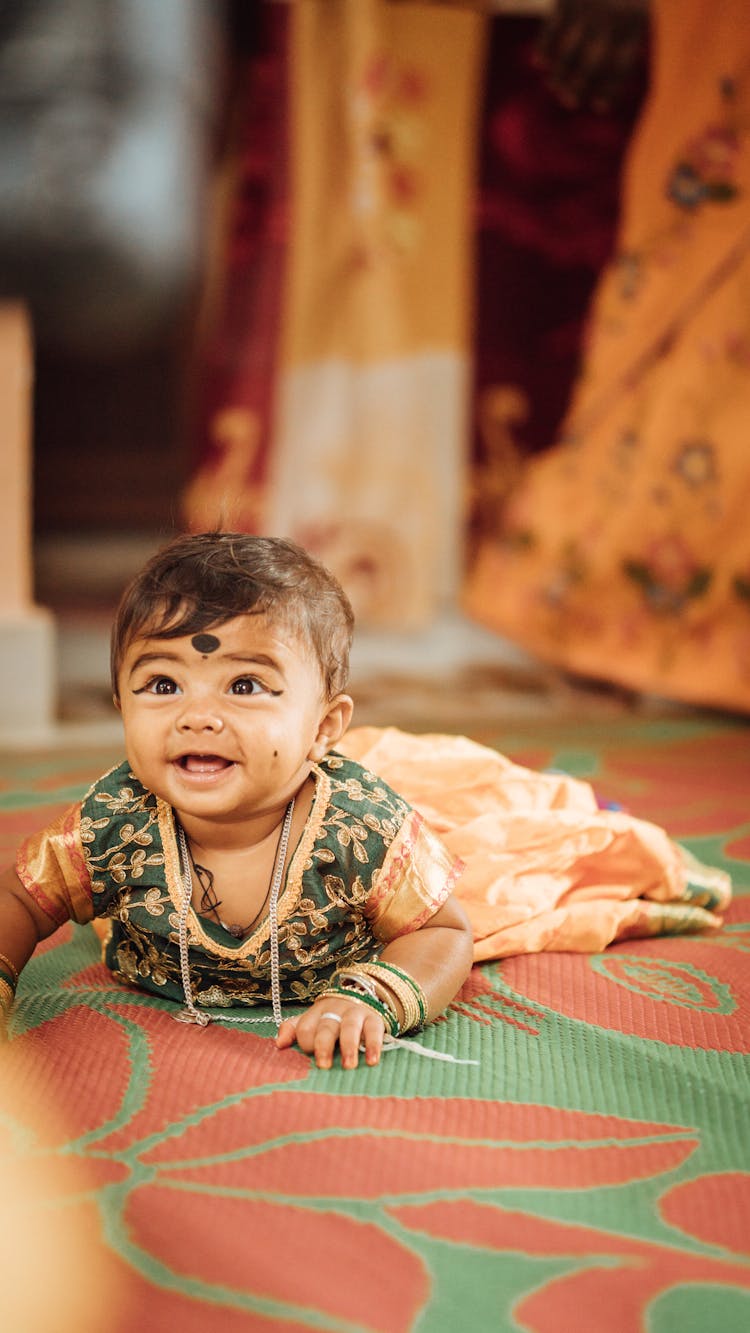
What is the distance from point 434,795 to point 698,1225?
604 mm

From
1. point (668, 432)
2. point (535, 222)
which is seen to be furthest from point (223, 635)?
point (535, 222)

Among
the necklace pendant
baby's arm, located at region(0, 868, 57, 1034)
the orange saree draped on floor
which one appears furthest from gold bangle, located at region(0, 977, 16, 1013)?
the orange saree draped on floor

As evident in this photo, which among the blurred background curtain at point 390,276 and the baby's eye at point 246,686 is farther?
the blurred background curtain at point 390,276

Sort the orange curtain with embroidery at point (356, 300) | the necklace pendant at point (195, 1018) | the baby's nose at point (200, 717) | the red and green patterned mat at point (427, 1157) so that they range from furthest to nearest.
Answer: the orange curtain with embroidery at point (356, 300) < the necklace pendant at point (195, 1018) < the baby's nose at point (200, 717) < the red and green patterned mat at point (427, 1157)

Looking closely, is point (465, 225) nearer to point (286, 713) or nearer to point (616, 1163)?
point (286, 713)

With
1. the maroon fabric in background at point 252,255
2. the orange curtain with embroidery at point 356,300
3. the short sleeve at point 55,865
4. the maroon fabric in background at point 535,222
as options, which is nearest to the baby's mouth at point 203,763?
the short sleeve at point 55,865

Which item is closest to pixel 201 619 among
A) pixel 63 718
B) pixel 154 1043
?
pixel 154 1043

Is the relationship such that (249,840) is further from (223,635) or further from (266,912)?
(223,635)

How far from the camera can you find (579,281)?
328 cm

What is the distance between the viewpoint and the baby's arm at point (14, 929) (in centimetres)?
101

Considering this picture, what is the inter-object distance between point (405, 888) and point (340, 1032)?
0.13 m

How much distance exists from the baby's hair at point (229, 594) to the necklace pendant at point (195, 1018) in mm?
257

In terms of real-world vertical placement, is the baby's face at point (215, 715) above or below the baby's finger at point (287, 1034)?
above

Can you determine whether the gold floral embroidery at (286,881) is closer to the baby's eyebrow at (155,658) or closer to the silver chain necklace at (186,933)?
the silver chain necklace at (186,933)
